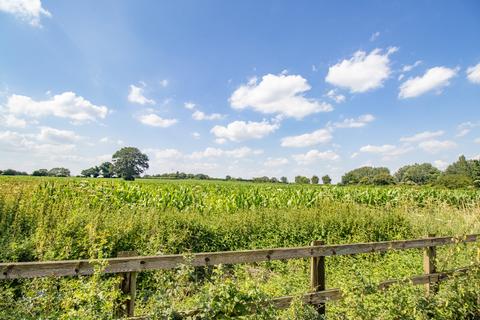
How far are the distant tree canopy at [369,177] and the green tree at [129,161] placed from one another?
48.2 metres

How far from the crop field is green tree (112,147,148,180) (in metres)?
56.1

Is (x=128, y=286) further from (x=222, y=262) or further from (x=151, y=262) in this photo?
(x=222, y=262)

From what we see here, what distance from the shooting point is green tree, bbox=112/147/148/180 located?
68500 millimetres

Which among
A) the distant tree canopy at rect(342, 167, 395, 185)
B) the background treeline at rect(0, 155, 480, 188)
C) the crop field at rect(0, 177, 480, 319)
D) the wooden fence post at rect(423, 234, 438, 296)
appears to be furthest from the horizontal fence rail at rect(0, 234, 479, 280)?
the distant tree canopy at rect(342, 167, 395, 185)

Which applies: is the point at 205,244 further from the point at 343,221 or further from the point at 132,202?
the point at 132,202

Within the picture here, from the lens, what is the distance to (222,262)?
12.0 feet

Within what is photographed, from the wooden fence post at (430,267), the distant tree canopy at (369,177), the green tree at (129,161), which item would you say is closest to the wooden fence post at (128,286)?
the wooden fence post at (430,267)

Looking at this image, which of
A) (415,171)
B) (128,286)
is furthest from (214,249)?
(415,171)

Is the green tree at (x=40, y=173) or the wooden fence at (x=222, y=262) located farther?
the green tree at (x=40, y=173)

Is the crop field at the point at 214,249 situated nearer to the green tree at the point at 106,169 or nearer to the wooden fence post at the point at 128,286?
the wooden fence post at the point at 128,286

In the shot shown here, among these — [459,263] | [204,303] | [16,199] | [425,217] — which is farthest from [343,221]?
[16,199]

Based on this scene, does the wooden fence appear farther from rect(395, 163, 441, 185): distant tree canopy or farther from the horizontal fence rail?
rect(395, 163, 441, 185): distant tree canopy

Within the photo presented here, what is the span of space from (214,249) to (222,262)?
226 inches

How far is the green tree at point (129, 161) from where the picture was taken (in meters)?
68.5
